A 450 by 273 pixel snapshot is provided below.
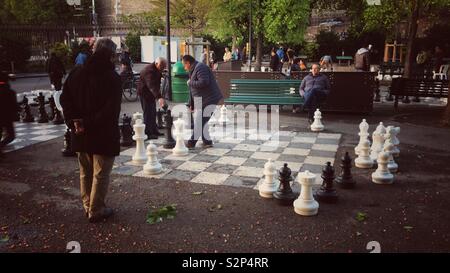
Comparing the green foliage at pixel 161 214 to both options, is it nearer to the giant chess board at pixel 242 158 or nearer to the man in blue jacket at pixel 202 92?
the giant chess board at pixel 242 158

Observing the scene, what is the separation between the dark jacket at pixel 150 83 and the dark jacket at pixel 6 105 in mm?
2323

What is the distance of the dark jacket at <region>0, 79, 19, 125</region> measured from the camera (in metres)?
7.26

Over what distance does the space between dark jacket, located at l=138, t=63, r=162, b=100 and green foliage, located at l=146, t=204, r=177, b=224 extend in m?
3.60

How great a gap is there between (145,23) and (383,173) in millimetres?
37141

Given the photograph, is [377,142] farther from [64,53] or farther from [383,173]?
[64,53]

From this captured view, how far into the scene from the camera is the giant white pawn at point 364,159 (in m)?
6.39

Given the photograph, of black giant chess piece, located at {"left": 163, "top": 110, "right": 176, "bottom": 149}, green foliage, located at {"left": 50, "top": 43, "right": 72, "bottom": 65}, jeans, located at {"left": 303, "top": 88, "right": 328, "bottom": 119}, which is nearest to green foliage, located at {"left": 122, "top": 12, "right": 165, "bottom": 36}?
green foliage, located at {"left": 50, "top": 43, "right": 72, "bottom": 65}

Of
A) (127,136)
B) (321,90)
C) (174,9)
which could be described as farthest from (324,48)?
(127,136)

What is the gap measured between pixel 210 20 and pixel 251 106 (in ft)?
36.8

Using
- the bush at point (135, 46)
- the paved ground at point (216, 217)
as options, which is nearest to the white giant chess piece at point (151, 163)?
the paved ground at point (216, 217)

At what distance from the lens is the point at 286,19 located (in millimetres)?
19969

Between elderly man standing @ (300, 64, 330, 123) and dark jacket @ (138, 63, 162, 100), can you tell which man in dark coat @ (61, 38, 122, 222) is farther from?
elderly man standing @ (300, 64, 330, 123)
